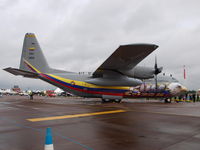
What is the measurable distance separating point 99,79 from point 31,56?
9882mm

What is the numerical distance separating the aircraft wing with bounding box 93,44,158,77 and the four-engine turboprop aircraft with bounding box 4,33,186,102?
5.1 inches

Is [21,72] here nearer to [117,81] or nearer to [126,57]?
[117,81]

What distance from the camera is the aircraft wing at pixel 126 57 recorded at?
1503 centimetres

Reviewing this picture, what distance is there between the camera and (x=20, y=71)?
69.9ft

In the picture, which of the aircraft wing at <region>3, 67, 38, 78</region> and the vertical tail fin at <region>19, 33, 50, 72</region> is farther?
the vertical tail fin at <region>19, 33, 50, 72</region>

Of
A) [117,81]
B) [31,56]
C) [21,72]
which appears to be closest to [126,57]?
[117,81]

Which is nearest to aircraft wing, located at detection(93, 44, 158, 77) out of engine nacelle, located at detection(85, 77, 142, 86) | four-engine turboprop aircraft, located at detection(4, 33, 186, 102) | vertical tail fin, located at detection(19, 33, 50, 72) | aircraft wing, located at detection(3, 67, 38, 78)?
four-engine turboprop aircraft, located at detection(4, 33, 186, 102)

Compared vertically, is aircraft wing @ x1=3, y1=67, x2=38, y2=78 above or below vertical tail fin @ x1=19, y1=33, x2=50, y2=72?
below

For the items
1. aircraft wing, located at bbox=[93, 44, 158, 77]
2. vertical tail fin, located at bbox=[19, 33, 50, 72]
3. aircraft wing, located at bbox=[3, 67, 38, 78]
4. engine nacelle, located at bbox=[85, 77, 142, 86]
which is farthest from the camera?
vertical tail fin, located at bbox=[19, 33, 50, 72]

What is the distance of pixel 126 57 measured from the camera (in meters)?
17.2

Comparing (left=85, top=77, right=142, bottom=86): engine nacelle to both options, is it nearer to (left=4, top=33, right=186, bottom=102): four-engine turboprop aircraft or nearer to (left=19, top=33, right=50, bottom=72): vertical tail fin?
(left=4, top=33, right=186, bottom=102): four-engine turboprop aircraft

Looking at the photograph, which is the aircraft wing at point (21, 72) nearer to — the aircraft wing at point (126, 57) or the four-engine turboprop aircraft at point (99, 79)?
the four-engine turboprop aircraft at point (99, 79)

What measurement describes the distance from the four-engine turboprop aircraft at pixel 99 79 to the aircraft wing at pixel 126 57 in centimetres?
13

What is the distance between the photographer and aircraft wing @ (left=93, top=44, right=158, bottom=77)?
15031mm
